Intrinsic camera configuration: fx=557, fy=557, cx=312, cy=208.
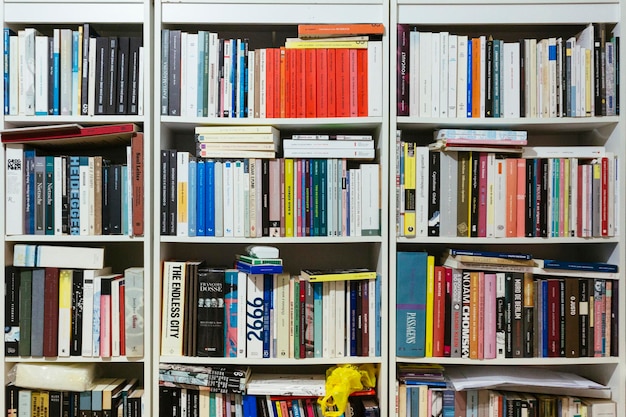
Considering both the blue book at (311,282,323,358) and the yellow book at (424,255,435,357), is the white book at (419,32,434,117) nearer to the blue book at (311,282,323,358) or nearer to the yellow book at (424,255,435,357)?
the yellow book at (424,255,435,357)

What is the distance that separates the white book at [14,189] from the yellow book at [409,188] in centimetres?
125

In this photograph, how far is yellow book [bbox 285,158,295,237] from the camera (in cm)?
184

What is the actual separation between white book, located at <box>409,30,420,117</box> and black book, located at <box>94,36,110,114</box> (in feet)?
3.26

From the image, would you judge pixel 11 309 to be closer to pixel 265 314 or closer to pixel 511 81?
pixel 265 314

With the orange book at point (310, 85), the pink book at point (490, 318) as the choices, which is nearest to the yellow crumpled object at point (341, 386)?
the pink book at point (490, 318)

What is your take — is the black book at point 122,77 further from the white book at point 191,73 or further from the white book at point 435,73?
the white book at point 435,73

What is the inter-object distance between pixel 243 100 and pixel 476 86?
775mm

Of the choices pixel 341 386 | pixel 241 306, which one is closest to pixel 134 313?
pixel 241 306

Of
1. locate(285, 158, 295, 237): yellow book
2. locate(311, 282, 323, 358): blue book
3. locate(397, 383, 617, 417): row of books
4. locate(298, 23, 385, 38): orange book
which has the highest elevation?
locate(298, 23, 385, 38): orange book

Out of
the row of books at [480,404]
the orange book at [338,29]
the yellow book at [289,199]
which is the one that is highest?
the orange book at [338,29]

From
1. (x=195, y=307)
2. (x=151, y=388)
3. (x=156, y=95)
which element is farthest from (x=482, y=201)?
(x=151, y=388)

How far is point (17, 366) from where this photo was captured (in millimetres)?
1832

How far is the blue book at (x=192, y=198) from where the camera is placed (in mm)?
1832

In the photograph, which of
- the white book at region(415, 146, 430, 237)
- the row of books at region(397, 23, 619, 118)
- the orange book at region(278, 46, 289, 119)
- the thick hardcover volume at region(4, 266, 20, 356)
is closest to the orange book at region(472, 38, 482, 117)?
A: the row of books at region(397, 23, 619, 118)
